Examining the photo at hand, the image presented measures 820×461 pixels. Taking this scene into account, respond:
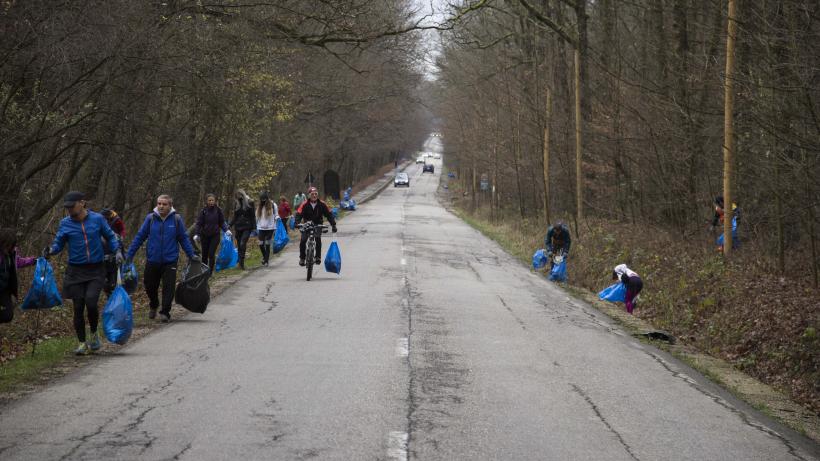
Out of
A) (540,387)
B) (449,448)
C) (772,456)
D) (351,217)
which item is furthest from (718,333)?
(351,217)

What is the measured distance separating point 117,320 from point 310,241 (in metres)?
8.65

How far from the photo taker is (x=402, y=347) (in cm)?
1103

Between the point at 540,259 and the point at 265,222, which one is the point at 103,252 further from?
the point at 540,259

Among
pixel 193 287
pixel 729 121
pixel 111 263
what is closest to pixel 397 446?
pixel 111 263

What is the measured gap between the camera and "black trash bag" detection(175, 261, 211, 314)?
1295 centimetres

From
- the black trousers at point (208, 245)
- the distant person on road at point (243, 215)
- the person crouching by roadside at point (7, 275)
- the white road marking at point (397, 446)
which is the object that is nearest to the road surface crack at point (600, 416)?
the white road marking at point (397, 446)

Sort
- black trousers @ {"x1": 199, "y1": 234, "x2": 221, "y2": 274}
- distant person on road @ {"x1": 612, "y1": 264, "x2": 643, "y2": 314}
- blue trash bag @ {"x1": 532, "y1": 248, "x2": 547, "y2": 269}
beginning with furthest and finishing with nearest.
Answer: blue trash bag @ {"x1": 532, "y1": 248, "x2": 547, "y2": 269}, black trousers @ {"x1": 199, "y1": 234, "x2": 221, "y2": 274}, distant person on road @ {"x1": 612, "y1": 264, "x2": 643, "y2": 314}

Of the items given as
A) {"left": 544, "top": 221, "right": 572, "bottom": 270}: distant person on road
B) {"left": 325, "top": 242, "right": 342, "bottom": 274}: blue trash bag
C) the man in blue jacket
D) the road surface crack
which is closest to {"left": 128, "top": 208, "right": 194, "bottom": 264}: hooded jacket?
the man in blue jacket

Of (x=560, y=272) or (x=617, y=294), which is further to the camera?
(x=560, y=272)

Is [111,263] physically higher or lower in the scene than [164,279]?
higher

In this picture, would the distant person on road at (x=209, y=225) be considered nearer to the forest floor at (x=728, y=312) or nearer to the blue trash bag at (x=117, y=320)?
the blue trash bag at (x=117, y=320)

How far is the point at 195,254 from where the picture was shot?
43.1 ft

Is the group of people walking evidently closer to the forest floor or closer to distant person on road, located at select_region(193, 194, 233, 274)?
distant person on road, located at select_region(193, 194, 233, 274)

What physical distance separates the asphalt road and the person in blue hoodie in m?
0.59
